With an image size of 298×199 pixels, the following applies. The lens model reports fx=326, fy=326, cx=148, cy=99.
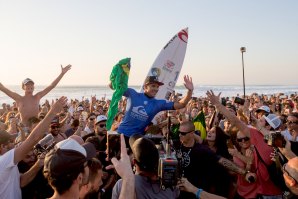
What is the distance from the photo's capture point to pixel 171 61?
1091 cm

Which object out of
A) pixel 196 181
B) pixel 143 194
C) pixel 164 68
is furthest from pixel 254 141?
pixel 164 68

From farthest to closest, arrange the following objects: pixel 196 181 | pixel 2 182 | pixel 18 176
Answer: pixel 196 181 → pixel 18 176 → pixel 2 182

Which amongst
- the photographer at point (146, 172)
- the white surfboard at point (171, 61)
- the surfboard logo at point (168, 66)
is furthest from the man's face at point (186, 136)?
the surfboard logo at point (168, 66)

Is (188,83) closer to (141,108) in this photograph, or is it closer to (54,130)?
(141,108)

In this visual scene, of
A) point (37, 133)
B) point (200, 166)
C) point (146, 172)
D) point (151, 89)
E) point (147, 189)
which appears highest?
point (151, 89)

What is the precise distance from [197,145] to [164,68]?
Answer: 6797 millimetres

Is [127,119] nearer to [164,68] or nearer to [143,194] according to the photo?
[143,194]

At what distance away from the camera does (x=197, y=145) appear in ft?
13.7

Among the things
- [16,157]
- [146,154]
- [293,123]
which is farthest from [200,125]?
[16,157]

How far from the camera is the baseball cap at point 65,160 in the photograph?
81.1 inches

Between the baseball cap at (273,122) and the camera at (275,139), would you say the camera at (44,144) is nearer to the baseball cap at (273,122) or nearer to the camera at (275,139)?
the camera at (275,139)

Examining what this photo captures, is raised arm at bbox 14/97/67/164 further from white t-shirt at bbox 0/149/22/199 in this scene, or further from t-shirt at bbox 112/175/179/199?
t-shirt at bbox 112/175/179/199

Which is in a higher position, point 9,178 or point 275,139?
point 275,139

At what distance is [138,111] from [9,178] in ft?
7.82
